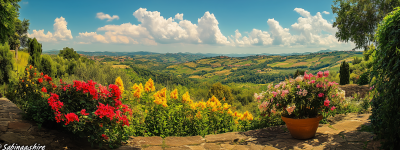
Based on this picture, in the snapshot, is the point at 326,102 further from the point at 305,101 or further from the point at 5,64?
the point at 5,64

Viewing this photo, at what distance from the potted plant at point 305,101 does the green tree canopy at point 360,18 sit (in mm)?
8336

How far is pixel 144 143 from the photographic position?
353 cm

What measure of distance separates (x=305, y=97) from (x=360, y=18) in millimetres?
9208

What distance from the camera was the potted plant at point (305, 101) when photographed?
359 centimetres

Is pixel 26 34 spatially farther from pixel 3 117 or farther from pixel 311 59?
pixel 311 59

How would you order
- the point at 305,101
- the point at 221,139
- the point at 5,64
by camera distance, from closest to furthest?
the point at 305,101 → the point at 221,139 → the point at 5,64

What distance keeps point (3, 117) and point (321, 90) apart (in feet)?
19.7

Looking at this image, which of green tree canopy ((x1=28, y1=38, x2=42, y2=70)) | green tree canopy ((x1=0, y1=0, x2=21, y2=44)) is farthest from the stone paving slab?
green tree canopy ((x1=28, y1=38, x2=42, y2=70))

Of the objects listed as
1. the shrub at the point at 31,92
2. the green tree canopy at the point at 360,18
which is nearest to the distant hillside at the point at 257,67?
the green tree canopy at the point at 360,18

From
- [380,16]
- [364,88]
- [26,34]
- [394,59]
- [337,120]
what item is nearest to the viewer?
[394,59]

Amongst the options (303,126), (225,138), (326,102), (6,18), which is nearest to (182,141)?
(225,138)

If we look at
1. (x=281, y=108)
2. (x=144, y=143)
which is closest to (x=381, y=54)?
(x=281, y=108)

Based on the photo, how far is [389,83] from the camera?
2.41m

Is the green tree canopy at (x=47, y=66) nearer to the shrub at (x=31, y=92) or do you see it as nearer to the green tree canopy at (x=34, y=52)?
the green tree canopy at (x=34, y=52)
